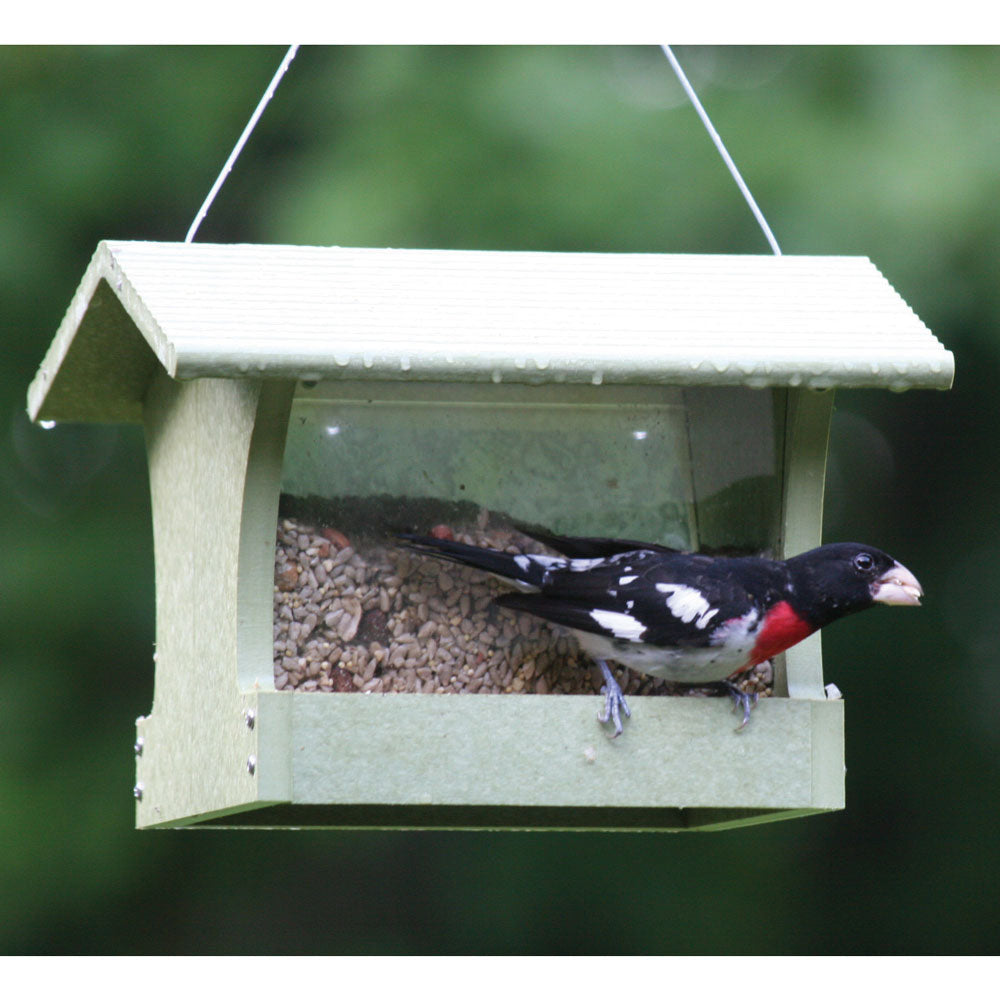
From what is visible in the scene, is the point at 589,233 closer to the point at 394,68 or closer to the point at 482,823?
the point at 394,68

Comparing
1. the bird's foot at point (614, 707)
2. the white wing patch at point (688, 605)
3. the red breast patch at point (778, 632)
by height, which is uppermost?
the white wing patch at point (688, 605)

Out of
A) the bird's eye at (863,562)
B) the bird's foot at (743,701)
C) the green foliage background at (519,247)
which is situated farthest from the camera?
the green foliage background at (519,247)

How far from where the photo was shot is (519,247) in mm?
5695

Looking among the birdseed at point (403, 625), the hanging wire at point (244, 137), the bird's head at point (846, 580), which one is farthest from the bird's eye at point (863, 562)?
the hanging wire at point (244, 137)

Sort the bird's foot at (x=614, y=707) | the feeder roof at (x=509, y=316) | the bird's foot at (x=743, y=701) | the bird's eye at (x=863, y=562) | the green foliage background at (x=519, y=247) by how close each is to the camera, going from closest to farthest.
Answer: the feeder roof at (x=509, y=316) → the bird's foot at (x=614, y=707) → the bird's foot at (x=743, y=701) → the bird's eye at (x=863, y=562) → the green foliage background at (x=519, y=247)

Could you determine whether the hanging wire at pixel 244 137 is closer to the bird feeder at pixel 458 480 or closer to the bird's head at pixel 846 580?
the bird feeder at pixel 458 480

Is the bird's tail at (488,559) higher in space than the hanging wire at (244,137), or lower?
lower

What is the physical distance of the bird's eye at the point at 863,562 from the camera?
11.3ft

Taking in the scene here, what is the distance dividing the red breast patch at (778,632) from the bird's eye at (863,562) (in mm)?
142

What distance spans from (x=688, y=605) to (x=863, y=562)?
372mm

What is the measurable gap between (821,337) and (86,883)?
3904 mm

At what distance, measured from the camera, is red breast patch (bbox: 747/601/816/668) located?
337 cm

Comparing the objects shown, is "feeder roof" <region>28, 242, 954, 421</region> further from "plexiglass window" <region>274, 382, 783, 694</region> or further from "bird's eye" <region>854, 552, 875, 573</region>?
"bird's eye" <region>854, 552, 875, 573</region>

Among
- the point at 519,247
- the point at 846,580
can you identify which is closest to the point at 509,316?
the point at 846,580
